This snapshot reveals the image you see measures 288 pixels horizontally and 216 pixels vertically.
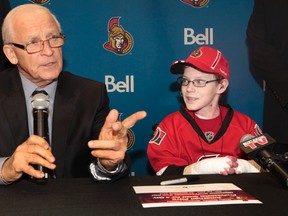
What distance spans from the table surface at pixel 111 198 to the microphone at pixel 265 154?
0.23ft

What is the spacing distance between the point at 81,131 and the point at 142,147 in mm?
1446

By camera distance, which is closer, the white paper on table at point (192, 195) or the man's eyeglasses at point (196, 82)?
the white paper on table at point (192, 195)

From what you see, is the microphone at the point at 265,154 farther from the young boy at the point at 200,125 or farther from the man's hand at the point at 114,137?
the young boy at the point at 200,125

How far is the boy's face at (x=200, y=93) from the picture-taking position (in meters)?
2.40

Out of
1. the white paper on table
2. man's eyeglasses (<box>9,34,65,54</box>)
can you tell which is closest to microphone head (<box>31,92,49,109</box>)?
the white paper on table

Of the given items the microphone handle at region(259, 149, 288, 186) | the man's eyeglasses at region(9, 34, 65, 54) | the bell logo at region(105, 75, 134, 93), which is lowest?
the bell logo at region(105, 75, 134, 93)

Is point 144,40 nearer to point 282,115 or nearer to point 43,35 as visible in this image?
point 282,115

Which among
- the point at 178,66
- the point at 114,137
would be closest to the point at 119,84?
the point at 178,66

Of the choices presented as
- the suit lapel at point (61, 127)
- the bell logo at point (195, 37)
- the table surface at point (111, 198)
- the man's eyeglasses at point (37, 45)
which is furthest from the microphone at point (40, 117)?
the bell logo at point (195, 37)

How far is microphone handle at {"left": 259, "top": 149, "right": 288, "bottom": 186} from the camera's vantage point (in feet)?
4.84

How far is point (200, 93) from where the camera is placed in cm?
241

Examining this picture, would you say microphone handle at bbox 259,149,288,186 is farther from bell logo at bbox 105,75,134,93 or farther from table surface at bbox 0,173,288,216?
bell logo at bbox 105,75,134,93

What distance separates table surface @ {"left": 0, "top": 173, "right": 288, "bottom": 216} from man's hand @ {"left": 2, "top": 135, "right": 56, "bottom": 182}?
0.20 feet

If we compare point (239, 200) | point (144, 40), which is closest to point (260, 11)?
point (144, 40)
